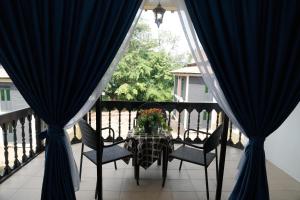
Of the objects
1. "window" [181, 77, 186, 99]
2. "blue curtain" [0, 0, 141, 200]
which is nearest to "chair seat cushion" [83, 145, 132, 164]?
"blue curtain" [0, 0, 141, 200]

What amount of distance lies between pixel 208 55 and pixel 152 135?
1.30m

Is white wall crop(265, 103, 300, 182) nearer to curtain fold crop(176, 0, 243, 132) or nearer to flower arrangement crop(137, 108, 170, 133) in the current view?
curtain fold crop(176, 0, 243, 132)

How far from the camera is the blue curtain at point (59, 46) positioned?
165cm

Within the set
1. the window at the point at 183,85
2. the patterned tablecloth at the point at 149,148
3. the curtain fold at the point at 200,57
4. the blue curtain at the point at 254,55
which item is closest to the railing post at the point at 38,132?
the patterned tablecloth at the point at 149,148

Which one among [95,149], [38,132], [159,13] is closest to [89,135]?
[95,149]

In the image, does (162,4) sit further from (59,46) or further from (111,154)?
(111,154)

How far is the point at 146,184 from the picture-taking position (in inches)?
103

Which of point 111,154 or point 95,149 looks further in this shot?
point 111,154

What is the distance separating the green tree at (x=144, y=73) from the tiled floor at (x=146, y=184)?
317cm

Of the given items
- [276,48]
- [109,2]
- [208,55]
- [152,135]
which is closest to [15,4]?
[109,2]

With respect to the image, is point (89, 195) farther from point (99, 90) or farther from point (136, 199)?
point (99, 90)

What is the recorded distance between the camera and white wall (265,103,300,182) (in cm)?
279

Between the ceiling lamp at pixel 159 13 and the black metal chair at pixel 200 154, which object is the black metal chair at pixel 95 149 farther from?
the ceiling lamp at pixel 159 13

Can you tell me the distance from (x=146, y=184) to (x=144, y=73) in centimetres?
409
